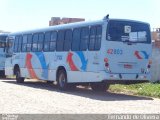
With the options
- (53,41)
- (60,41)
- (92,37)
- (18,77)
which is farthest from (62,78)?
(18,77)

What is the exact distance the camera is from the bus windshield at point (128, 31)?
18.4 meters

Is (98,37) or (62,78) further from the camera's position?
(62,78)

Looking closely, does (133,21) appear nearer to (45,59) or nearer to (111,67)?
(111,67)

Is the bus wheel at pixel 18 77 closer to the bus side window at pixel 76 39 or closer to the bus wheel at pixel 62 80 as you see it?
the bus wheel at pixel 62 80

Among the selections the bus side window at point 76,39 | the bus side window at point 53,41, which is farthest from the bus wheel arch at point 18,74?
the bus side window at point 76,39

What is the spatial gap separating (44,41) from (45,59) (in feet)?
3.17

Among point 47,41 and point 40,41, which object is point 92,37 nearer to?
point 47,41

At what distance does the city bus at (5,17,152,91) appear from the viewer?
18.3 metres

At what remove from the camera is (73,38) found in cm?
2064

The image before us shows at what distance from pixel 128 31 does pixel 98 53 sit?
168 centimetres

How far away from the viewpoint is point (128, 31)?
19016mm

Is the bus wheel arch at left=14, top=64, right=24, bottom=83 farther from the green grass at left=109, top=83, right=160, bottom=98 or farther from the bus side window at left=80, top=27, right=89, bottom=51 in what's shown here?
the bus side window at left=80, top=27, right=89, bottom=51

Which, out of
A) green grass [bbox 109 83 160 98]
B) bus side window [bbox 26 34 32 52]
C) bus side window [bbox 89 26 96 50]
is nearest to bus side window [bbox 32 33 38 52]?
bus side window [bbox 26 34 32 52]

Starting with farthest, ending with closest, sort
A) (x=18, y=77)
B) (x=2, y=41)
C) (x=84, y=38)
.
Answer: (x=2, y=41), (x=18, y=77), (x=84, y=38)
